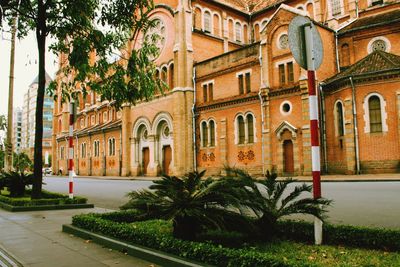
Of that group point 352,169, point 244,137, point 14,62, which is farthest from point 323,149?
Result: point 14,62

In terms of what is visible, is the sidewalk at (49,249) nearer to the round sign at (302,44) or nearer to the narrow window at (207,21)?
the round sign at (302,44)

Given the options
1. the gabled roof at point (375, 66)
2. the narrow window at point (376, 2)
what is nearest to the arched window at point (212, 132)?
the gabled roof at point (375, 66)

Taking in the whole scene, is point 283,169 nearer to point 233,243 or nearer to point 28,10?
point 28,10

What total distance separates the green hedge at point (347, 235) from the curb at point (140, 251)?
1.99 meters

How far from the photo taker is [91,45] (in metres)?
12.6

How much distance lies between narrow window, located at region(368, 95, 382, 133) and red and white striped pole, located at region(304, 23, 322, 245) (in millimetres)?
20655

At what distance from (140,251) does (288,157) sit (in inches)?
942

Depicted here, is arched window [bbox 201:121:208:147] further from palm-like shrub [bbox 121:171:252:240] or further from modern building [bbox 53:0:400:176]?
palm-like shrub [bbox 121:171:252:240]

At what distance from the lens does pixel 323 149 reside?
27.2 meters

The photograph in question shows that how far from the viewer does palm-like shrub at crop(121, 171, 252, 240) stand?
5.43 m

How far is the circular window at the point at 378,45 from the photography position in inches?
1135

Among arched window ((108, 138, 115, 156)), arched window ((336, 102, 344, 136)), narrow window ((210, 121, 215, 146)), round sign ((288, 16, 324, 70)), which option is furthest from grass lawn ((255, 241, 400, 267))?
arched window ((108, 138, 115, 156))

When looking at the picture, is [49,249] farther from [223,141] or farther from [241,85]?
[241,85]

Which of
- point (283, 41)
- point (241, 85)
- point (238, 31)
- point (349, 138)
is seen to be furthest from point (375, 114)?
point (238, 31)
